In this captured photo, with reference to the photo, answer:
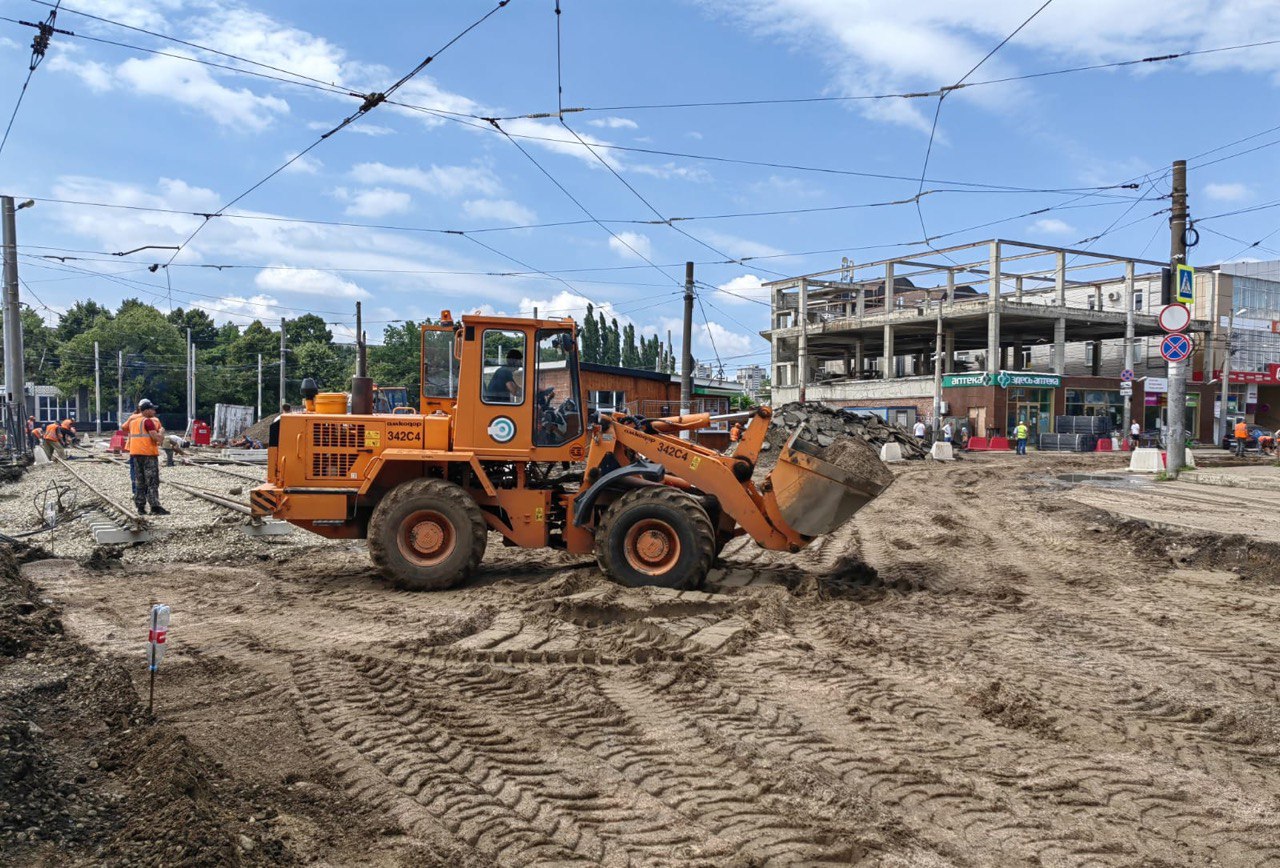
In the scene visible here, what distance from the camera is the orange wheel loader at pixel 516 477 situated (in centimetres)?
893

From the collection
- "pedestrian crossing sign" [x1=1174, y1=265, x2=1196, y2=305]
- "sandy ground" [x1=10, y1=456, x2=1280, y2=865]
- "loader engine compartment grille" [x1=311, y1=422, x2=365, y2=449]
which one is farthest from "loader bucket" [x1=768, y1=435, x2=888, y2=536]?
"pedestrian crossing sign" [x1=1174, y1=265, x2=1196, y2=305]

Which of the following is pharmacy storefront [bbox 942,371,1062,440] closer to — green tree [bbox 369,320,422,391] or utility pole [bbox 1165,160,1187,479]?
utility pole [bbox 1165,160,1187,479]

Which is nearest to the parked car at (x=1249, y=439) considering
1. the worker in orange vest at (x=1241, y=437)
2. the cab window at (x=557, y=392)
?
the worker in orange vest at (x=1241, y=437)

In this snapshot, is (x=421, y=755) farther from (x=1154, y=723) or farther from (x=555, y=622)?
(x=1154, y=723)

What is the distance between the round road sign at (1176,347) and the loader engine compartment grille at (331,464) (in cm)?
1544

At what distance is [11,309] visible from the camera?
24.4 metres

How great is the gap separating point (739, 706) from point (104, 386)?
7784 centimetres

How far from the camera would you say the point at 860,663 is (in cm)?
638

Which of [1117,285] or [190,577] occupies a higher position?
[1117,285]

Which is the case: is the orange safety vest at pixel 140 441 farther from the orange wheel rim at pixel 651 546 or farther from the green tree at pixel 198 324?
the green tree at pixel 198 324

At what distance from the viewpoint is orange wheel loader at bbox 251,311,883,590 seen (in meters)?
→ 8.93

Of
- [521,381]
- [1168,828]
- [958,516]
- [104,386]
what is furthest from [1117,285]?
[104,386]

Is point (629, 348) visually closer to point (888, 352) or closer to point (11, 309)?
point (888, 352)

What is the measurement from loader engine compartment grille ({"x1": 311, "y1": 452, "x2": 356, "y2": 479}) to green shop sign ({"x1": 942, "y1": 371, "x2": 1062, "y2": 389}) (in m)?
39.0
